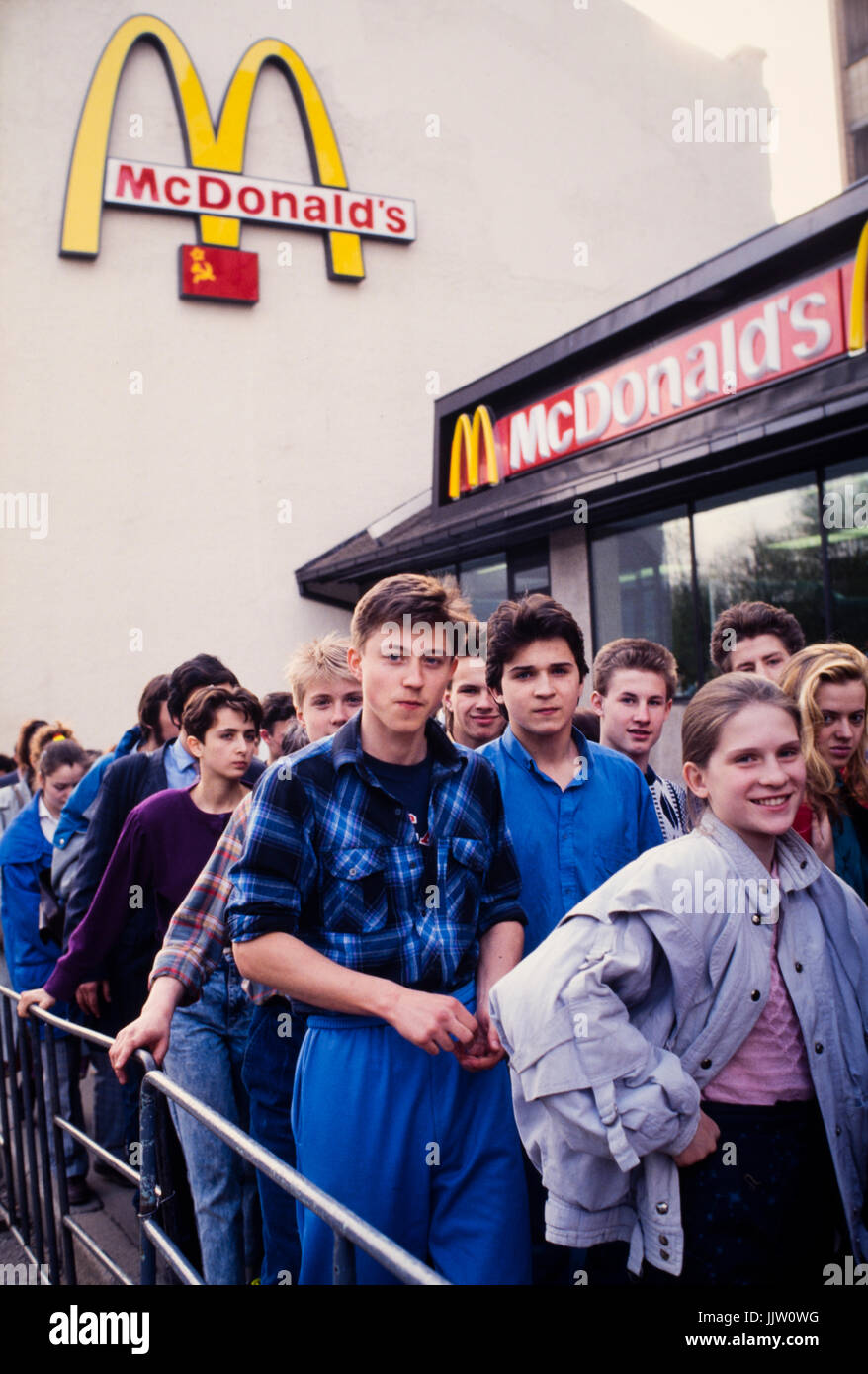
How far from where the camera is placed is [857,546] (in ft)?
29.6

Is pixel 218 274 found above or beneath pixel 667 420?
above

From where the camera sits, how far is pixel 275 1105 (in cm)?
288

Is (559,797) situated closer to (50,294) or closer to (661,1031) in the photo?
(661,1031)

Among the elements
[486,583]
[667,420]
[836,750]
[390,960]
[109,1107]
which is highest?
[667,420]

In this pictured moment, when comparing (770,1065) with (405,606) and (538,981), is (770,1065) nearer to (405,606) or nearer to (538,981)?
(538,981)

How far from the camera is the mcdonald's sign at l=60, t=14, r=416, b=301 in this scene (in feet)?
51.1

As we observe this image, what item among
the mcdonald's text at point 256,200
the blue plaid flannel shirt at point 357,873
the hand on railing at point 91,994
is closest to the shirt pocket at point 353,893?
the blue plaid flannel shirt at point 357,873

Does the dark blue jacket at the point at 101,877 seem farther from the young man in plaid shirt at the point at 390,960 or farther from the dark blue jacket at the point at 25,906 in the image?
the young man in plaid shirt at the point at 390,960

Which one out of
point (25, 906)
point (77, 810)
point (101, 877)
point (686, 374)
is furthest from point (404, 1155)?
point (686, 374)

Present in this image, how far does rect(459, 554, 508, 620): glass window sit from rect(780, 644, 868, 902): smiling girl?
33.0ft

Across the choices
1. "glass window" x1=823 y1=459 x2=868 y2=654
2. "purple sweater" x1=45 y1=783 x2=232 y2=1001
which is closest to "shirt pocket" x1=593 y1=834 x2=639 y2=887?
"purple sweater" x1=45 y1=783 x2=232 y2=1001

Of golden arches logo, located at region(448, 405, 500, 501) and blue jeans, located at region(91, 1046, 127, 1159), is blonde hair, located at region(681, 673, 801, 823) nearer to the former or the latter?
blue jeans, located at region(91, 1046, 127, 1159)

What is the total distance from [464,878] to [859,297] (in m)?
6.39
